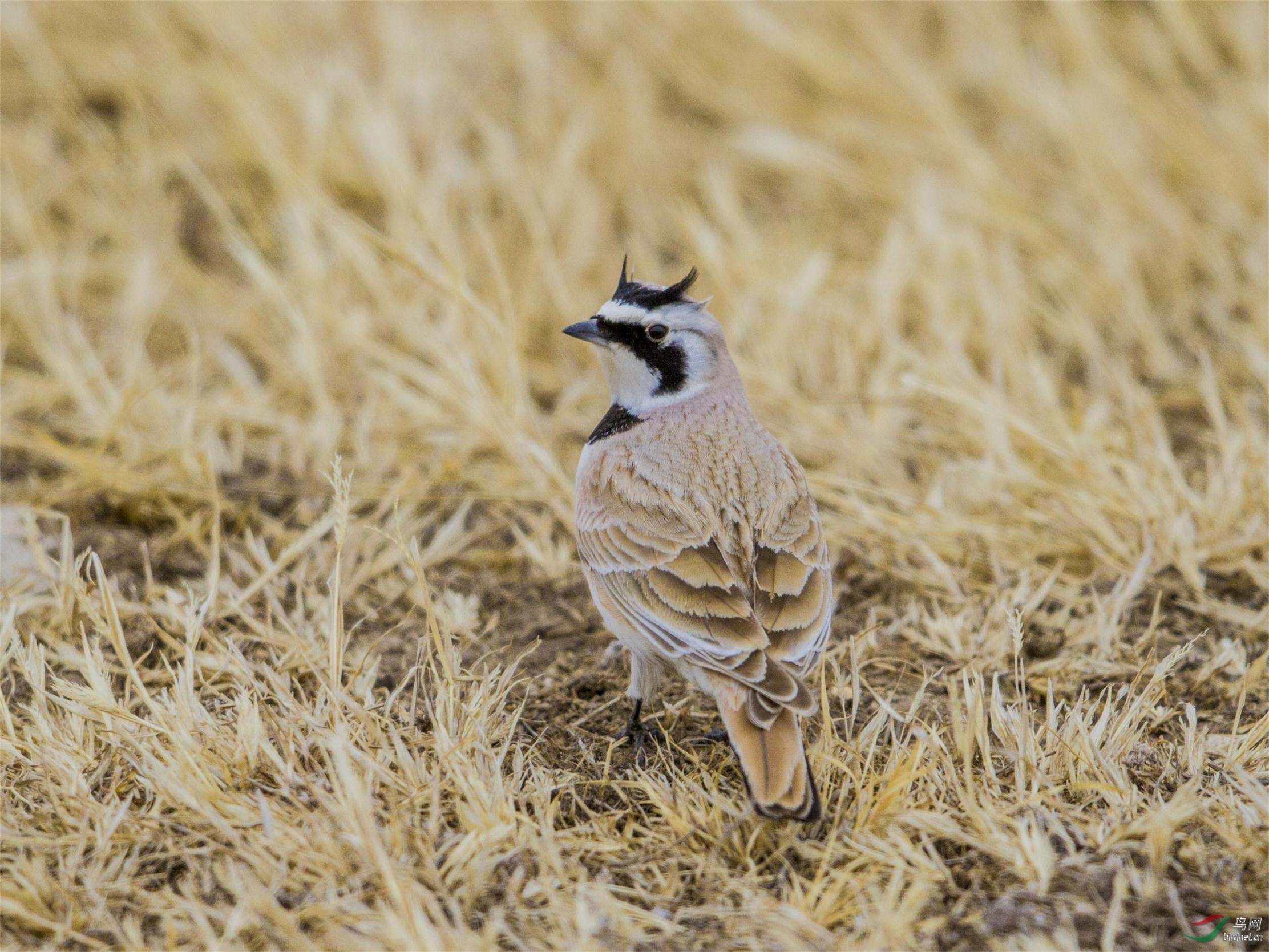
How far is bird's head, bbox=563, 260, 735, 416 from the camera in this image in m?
4.32

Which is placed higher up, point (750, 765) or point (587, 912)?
point (750, 765)

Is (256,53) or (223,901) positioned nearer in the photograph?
(223,901)

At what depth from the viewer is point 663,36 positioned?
8.52 meters

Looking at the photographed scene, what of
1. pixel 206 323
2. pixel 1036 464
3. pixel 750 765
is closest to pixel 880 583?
pixel 1036 464

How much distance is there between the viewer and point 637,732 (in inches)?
154

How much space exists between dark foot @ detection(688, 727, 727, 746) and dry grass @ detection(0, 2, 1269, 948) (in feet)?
0.30

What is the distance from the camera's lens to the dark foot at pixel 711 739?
3.90 m

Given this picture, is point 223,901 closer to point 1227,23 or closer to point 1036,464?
point 1036,464

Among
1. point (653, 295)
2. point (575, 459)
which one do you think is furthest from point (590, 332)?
point (575, 459)

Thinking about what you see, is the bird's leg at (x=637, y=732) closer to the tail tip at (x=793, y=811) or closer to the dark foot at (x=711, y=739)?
the dark foot at (x=711, y=739)

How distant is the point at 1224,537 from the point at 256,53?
5635 millimetres

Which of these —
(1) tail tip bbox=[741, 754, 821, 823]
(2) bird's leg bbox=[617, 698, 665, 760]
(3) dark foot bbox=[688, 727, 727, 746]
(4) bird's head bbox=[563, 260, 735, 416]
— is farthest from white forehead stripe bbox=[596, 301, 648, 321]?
(1) tail tip bbox=[741, 754, 821, 823]

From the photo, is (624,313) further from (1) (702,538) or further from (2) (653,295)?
(1) (702,538)

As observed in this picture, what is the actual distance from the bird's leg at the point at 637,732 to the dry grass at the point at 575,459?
80mm
